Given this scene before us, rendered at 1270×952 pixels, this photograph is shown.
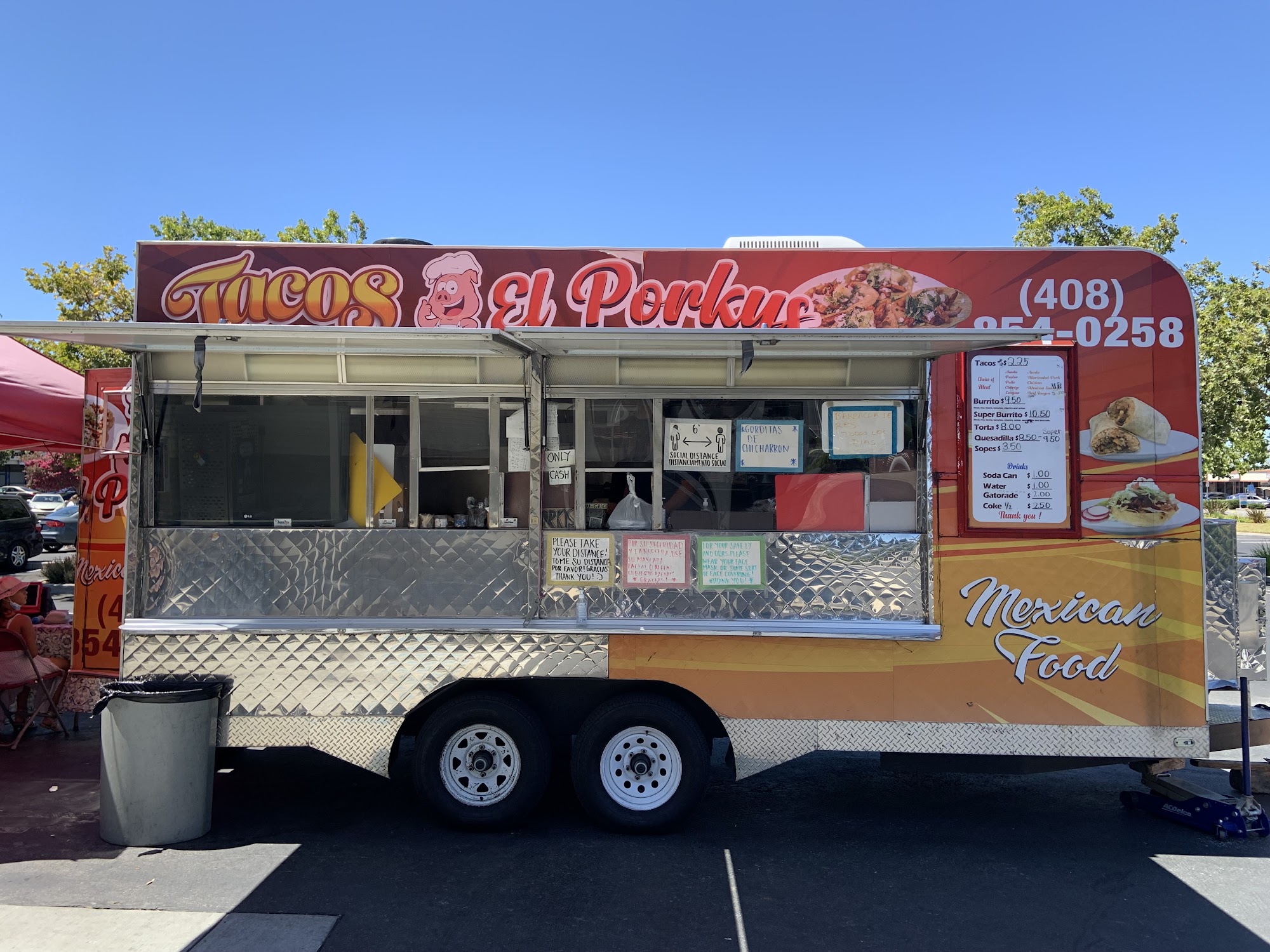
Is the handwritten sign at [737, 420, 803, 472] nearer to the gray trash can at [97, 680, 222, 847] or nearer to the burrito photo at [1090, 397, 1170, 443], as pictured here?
the burrito photo at [1090, 397, 1170, 443]

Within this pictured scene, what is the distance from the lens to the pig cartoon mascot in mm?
5488

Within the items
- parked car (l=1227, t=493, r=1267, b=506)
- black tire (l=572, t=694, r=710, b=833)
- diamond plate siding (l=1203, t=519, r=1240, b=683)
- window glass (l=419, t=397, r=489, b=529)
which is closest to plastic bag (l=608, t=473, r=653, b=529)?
window glass (l=419, t=397, r=489, b=529)

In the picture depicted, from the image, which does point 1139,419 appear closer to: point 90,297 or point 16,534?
point 90,297

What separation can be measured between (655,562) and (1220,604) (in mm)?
3196

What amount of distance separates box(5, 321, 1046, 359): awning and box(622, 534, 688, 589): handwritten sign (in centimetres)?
108

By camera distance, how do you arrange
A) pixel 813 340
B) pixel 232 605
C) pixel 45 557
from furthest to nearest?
1. pixel 45 557
2. pixel 232 605
3. pixel 813 340

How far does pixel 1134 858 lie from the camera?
501 centimetres

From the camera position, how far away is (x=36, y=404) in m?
7.19

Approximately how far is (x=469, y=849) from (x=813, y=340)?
3.40 meters

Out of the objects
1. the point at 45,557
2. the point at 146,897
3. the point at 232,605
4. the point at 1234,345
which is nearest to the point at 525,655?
the point at 232,605

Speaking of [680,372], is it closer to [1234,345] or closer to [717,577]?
[717,577]

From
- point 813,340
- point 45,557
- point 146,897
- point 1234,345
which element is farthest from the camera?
point 45,557

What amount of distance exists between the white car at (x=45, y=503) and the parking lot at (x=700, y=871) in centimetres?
2399

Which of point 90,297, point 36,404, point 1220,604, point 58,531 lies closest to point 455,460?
point 36,404
